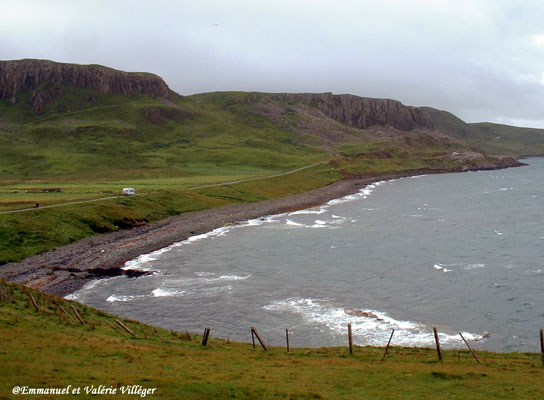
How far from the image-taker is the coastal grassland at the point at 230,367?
22.3 meters

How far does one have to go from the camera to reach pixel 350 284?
53.7m

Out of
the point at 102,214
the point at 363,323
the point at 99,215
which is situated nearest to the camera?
the point at 363,323

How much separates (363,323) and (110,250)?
42.3 meters

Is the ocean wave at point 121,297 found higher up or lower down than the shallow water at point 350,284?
lower down

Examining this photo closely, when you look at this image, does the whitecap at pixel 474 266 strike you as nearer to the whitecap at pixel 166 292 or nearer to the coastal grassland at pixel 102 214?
the whitecap at pixel 166 292

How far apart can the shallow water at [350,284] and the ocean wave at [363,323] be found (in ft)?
0.31

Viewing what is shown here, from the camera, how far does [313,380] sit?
24.4m

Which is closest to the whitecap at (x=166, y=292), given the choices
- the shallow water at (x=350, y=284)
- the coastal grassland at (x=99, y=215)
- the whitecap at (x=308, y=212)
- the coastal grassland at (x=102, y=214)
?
the shallow water at (x=350, y=284)

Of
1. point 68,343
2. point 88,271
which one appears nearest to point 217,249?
point 88,271

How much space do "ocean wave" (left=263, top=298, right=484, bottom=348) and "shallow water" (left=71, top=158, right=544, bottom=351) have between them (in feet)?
0.31

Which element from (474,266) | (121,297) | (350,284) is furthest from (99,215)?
(474,266)

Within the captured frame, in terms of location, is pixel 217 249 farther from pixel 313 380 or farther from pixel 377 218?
pixel 313 380

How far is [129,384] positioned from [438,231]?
242ft

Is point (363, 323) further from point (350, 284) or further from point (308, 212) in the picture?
point (308, 212)
